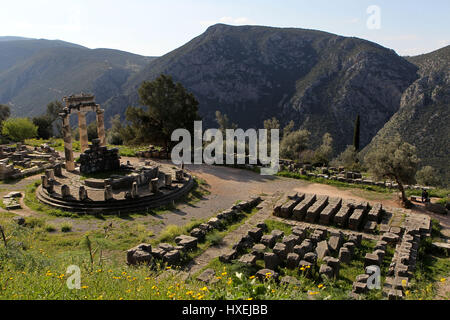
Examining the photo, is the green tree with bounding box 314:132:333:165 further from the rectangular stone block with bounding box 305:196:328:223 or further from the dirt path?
the rectangular stone block with bounding box 305:196:328:223

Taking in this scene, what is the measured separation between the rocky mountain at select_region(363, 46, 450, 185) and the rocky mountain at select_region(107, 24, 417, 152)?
9.73m

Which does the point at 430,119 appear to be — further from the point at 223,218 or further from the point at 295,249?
the point at 295,249

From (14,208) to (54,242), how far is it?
6.36m

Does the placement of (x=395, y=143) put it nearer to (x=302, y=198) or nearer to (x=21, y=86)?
(x=302, y=198)

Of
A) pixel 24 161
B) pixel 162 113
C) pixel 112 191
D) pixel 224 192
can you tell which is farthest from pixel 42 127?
pixel 224 192

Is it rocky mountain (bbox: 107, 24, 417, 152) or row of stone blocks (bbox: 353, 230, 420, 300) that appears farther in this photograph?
rocky mountain (bbox: 107, 24, 417, 152)

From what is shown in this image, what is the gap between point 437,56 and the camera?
70.6 metres

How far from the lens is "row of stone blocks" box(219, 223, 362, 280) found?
515 inches

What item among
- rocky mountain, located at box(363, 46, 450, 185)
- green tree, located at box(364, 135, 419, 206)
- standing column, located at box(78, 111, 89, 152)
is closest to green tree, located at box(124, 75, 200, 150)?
standing column, located at box(78, 111, 89, 152)

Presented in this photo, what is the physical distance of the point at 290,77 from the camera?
99.9 meters

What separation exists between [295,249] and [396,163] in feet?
34.7

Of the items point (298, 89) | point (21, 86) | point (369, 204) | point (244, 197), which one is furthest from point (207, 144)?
point (21, 86)
